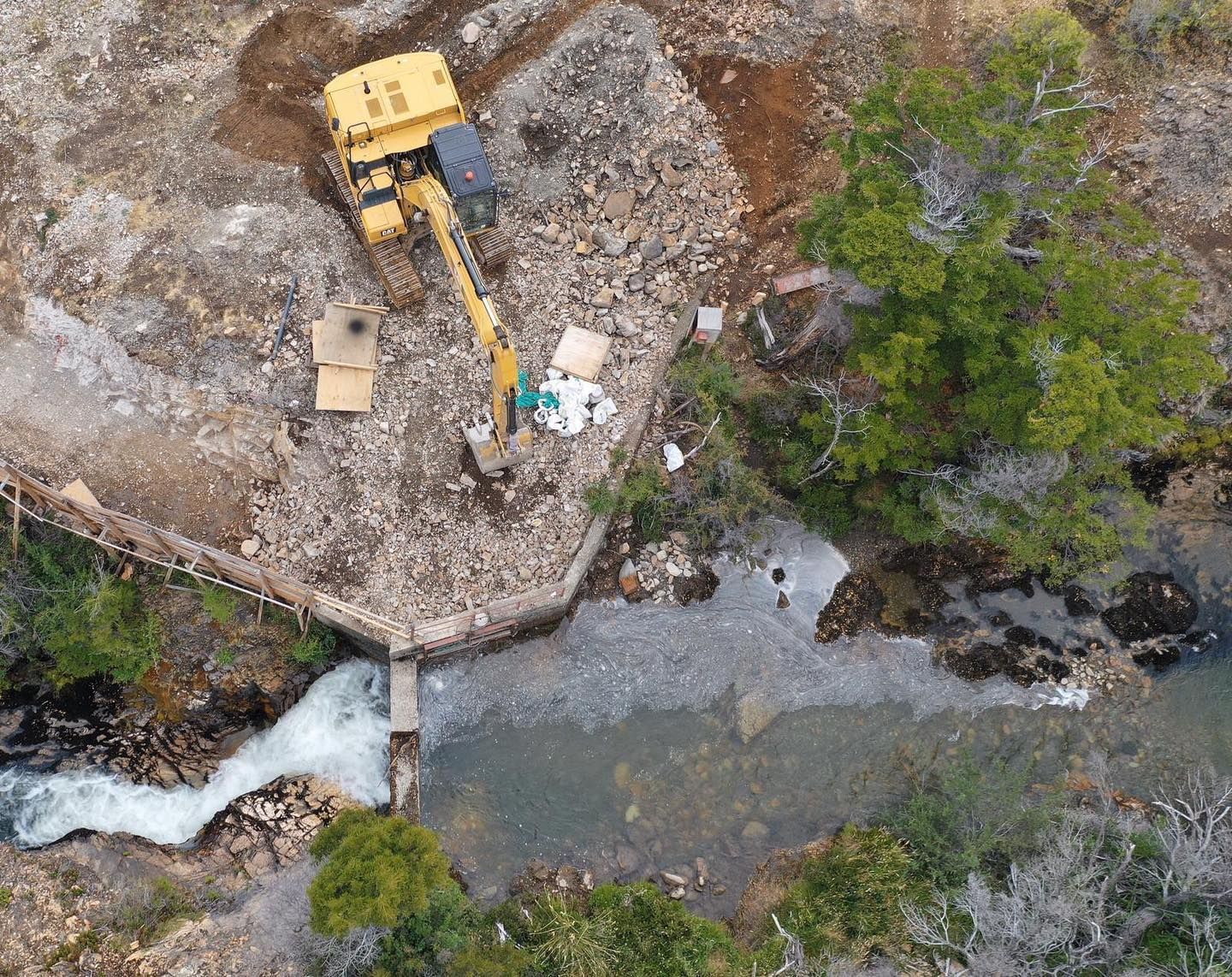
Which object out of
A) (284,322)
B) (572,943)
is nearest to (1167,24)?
(284,322)

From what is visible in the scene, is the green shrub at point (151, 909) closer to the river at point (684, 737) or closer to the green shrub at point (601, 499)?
the river at point (684, 737)

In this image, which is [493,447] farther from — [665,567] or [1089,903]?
[1089,903]

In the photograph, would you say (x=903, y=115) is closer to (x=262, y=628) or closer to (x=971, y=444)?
(x=971, y=444)

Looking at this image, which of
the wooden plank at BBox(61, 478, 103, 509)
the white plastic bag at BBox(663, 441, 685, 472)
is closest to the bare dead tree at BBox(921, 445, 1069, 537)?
the white plastic bag at BBox(663, 441, 685, 472)

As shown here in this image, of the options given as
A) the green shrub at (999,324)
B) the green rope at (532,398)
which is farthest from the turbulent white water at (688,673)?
the green rope at (532,398)

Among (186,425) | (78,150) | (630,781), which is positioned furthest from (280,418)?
(630,781)

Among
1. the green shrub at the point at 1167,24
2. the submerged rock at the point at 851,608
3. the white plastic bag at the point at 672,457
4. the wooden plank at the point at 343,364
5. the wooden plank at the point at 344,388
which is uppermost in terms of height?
the green shrub at the point at 1167,24

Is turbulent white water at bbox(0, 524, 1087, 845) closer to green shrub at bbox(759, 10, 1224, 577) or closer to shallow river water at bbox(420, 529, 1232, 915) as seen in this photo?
shallow river water at bbox(420, 529, 1232, 915)
